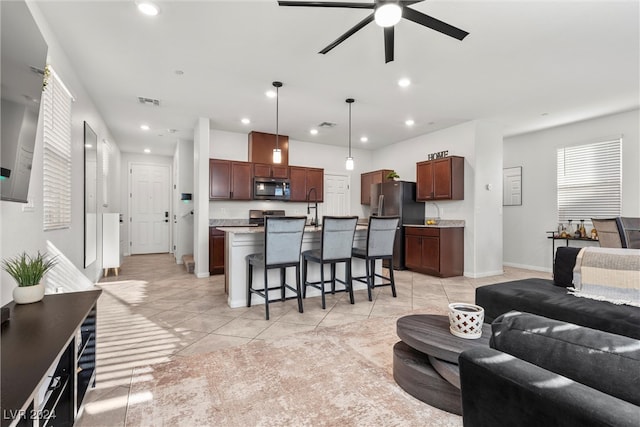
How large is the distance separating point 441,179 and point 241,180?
369 cm

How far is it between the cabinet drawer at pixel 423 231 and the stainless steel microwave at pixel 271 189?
2483 millimetres

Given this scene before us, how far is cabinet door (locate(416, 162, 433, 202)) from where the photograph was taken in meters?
5.77

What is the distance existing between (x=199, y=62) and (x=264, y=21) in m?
1.06

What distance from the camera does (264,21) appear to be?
2.60 m

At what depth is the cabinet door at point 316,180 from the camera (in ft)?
21.5

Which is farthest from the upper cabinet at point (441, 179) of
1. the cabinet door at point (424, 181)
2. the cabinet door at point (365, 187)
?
the cabinet door at point (365, 187)

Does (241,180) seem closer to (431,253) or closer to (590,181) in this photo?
(431,253)

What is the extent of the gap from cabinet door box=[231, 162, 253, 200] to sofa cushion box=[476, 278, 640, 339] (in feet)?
14.4

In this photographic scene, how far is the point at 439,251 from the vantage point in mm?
5234

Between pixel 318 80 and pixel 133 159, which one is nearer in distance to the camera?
pixel 318 80

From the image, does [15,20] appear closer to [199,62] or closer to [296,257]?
[199,62]

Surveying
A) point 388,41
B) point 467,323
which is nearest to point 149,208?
point 388,41

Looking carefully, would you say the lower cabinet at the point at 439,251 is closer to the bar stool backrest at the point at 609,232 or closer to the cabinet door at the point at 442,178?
the cabinet door at the point at 442,178

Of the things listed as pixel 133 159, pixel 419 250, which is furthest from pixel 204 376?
pixel 133 159
